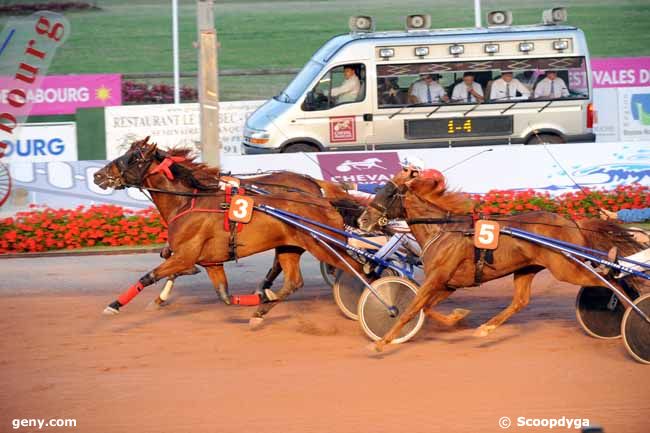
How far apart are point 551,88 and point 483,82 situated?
3.73ft

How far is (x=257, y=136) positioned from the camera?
1642cm

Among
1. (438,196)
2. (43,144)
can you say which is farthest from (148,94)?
(438,196)

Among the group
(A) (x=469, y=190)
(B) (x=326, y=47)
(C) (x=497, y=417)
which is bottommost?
(C) (x=497, y=417)

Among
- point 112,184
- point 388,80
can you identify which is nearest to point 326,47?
point 388,80

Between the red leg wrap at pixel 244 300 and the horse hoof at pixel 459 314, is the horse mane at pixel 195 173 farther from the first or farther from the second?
the horse hoof at pixel 459 314

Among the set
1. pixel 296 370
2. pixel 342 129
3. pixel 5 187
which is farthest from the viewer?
pixel 342 129

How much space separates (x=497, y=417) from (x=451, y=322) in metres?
2.00

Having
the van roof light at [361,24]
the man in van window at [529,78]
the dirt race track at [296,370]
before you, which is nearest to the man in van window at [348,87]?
the van roof light at [361,24]

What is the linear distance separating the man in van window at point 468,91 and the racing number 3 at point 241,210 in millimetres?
8803

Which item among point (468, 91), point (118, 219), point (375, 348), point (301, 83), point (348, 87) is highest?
point (301, 83)

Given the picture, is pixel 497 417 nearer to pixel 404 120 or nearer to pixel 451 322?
pixel 451 322

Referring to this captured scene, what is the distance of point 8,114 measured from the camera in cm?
2041

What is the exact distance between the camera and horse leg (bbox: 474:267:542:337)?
26.0ft

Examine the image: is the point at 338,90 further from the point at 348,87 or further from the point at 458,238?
the point at 458,238
